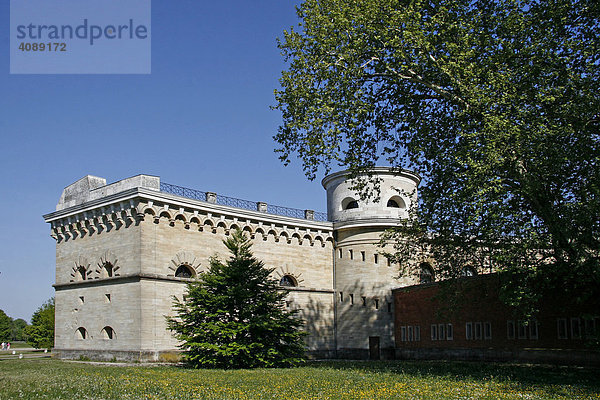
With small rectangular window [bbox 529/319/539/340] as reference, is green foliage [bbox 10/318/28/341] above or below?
below

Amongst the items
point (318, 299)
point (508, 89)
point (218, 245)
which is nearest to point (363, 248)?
point (318, 299)

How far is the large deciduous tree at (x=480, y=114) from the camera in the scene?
17.7m

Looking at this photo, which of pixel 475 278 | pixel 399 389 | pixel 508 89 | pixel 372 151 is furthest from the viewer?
pixel 475 278

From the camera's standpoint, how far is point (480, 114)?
19.4 metres

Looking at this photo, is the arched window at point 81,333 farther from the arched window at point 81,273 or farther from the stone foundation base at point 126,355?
the arched window at point 81,273

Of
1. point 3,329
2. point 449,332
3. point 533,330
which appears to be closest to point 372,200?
point 449,332

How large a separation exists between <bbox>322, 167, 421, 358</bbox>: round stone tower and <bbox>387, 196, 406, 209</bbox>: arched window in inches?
3.0

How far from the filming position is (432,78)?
21.1m

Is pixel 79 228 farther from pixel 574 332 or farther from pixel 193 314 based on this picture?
pixel 574 332

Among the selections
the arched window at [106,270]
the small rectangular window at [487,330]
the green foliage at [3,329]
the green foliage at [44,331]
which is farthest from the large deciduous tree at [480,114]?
the green foliage at [3,329]

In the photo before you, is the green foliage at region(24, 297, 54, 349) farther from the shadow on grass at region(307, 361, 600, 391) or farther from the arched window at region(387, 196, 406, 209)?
the shadow on grass at region(307, 361, 600, 391)

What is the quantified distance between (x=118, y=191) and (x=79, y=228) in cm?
404

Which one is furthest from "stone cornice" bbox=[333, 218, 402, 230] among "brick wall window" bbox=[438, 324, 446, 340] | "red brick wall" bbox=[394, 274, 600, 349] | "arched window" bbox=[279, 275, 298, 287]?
"brick wall window" bbox=[438, 324, 446, 340]

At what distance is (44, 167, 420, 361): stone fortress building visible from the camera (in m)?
31.3
